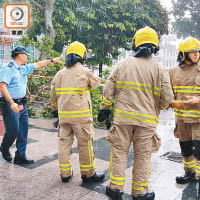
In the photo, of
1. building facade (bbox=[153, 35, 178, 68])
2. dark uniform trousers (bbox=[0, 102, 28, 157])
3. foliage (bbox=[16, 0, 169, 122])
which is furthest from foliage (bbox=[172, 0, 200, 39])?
building facade (bbox=[153, 35, 178, 68])

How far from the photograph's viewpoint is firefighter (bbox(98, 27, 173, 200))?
3193 millimetres

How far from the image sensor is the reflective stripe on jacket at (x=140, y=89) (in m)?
3.19

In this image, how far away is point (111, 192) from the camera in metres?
3.28

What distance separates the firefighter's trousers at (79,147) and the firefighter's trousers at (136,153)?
56 centimetres

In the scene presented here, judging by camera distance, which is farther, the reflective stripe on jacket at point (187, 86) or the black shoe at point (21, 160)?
the black shoe at point (21, 160)

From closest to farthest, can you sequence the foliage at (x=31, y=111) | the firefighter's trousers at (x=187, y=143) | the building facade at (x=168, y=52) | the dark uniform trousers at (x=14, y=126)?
the firefighter's trousers at (x=187, y=143), the dark uniform trousers at (x=14, y=126), the foliage at (x=31, y=111), the building facade at (x=168, y=52)

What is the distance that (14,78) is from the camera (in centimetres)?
425

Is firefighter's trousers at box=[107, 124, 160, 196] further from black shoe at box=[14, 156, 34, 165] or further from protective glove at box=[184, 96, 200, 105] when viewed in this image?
black shoe at box=[14, 156, 34, 165]

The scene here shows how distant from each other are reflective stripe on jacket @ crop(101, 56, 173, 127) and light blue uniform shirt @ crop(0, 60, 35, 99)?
1.68 meters

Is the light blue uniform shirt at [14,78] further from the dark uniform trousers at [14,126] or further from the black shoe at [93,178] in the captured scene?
the black shoe at [93,178]

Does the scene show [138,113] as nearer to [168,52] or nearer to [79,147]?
[79,147]

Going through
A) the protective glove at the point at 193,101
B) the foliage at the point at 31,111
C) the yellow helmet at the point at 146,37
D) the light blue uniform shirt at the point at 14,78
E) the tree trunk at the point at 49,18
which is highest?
the tree trunk at the point at 49,18

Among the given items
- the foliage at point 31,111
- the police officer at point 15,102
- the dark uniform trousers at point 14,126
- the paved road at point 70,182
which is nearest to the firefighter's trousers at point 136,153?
the paved road at point 70,182

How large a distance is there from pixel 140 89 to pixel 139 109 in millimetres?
214
